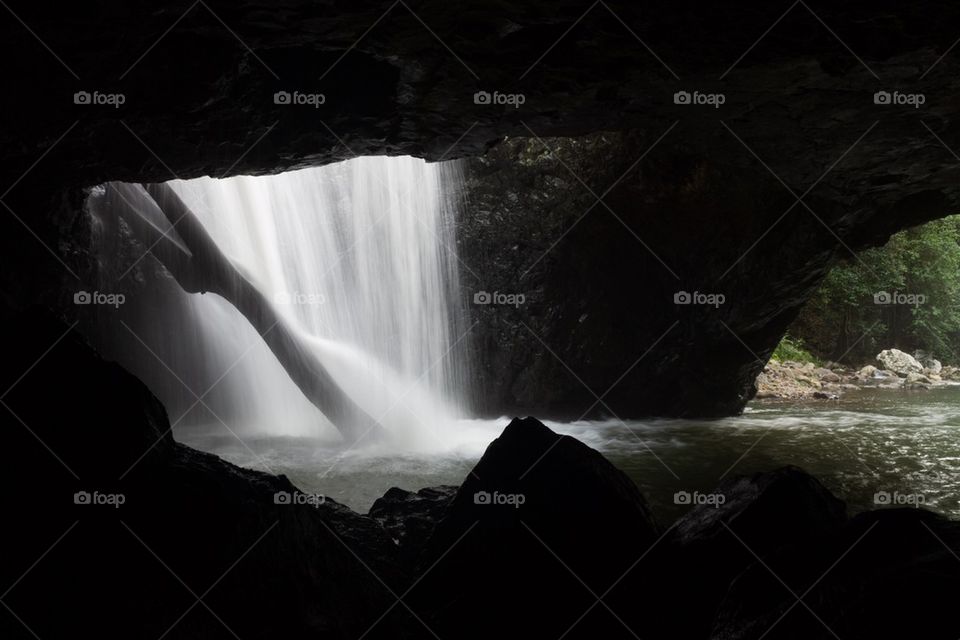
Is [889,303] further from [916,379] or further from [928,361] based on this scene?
[916,379]

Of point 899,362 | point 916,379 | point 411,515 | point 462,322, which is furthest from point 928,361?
point 411,515

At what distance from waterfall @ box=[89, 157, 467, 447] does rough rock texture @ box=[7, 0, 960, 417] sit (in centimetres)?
351

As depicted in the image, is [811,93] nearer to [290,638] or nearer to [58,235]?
[290,638]

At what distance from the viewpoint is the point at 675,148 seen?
1121cm

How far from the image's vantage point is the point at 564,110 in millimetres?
6879

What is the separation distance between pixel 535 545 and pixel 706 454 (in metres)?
6.16

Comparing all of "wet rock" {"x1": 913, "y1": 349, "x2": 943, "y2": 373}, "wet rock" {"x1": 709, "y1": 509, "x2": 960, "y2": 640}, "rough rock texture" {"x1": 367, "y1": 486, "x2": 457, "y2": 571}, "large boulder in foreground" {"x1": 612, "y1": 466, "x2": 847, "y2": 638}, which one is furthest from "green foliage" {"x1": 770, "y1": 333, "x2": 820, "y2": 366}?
"wet rock" {"x1": 709, "y1": 509, "x2": 960, "y2": 640}

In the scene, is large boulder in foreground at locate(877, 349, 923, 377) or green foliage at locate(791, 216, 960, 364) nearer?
large boulder in foreground at locate(877, 349, 923, 377)

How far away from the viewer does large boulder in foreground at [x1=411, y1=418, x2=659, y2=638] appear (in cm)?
392

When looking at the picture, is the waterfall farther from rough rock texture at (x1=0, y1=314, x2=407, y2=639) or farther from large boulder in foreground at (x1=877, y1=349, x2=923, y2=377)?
large boulder in foreground at (x1=877, y1=349, x2=923, y2=377)

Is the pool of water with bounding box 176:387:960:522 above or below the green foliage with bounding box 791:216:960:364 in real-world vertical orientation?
below

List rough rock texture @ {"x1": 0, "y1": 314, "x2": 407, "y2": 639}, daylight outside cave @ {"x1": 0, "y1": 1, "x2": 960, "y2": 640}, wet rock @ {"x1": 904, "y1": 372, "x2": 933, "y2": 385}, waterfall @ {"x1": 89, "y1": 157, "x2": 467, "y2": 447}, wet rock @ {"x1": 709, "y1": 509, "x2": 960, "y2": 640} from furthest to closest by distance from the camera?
wet rock @ {"x1": 904, "y1": 372, "x2": 933, "y2": 385}
waterfall @ {"x1": 89, "y1": 157, "x2": 467, "y2": 447}
daylight outside cave @ {"x1": 0, "y1": 1, "x2": 960, "y2": 640}
rough rock texture @ {"x1": 0, "y1": 314, "x2": 407, "y2": 639}
wet rock @ {"x1": 709, "y1": 509, "x2": 960, "y2": 640}

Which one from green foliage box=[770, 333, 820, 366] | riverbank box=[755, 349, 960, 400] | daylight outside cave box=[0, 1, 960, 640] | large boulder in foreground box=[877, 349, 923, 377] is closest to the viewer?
daylight outside cave box=[0, 1, 960, 640]

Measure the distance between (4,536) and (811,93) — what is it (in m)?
7.09
